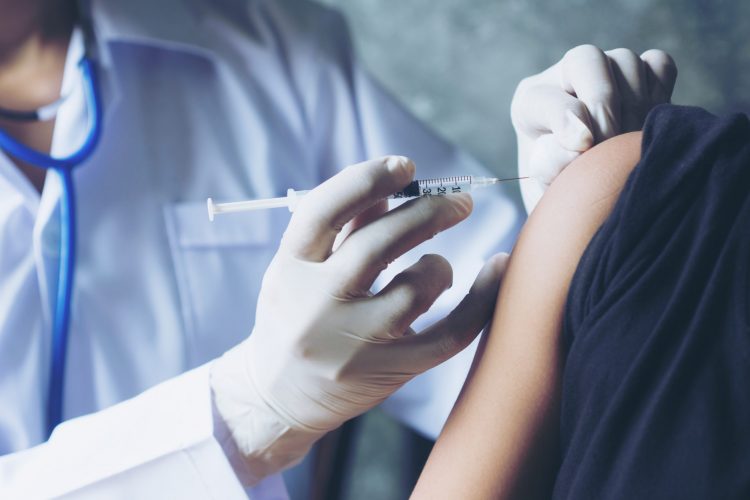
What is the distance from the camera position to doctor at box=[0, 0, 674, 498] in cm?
70

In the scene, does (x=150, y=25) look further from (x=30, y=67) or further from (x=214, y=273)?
(x=214, y=273)

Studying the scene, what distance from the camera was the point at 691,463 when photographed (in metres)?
0.50

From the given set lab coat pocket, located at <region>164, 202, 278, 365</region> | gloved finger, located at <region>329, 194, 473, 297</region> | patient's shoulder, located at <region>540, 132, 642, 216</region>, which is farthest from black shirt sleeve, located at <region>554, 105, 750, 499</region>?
Result: lab coat pocket, located at <region>164, 202, 278, 365</region>

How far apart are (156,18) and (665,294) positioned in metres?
0.89

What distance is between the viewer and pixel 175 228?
3.52ft

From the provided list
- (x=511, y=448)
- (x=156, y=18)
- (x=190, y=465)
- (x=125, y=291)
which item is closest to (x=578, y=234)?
(x=511, y=448)

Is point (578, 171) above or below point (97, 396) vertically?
above

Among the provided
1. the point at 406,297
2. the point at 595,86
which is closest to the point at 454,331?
the point at 406,297

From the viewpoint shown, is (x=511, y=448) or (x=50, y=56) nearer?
(x=511, y=448)

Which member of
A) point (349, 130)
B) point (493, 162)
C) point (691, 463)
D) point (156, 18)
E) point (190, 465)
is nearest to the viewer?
point (691, 463)

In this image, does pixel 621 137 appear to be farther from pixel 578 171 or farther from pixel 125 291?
pixel 125 291

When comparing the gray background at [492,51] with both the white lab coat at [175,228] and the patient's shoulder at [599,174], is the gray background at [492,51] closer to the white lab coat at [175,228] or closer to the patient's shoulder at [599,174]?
the white lab coat at [175,228]

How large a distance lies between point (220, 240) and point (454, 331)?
0.53 m

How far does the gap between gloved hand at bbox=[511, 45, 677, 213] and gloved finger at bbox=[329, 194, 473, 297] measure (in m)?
0.11
